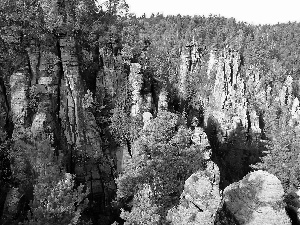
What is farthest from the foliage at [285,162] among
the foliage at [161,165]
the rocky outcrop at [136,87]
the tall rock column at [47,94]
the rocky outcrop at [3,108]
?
the rocky outcrop at [3,108]

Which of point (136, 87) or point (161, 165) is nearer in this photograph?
point (161, 165)

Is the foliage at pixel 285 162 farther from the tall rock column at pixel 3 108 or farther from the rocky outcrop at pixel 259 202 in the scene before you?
the tall rock column at pixel 3 108

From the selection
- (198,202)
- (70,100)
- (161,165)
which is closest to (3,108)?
(70,100)

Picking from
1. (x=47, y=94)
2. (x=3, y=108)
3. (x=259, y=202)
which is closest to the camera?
(x=259, y=202)

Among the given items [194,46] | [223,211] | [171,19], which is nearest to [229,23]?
[171,19]

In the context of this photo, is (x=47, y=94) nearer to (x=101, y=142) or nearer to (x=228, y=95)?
(x=101, y=142)

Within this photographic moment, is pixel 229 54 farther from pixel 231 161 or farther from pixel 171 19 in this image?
pixel 171 19
